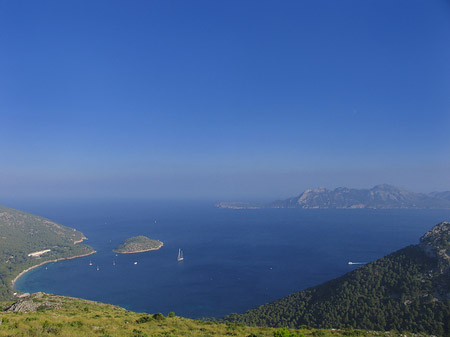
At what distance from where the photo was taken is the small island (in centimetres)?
10831

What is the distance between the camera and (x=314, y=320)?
3728cm

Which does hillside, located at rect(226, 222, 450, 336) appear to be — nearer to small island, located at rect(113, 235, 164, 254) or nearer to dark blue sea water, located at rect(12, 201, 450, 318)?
→ dark blue sea water, located at rect(12, 201, 450, 318)

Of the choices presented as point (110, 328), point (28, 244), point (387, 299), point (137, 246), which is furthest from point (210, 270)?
point (28, 244)

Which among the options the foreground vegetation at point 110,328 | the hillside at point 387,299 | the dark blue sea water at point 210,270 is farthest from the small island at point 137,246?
the foreground vegetation at point 110,328

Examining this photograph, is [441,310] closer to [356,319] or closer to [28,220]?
[356,319]

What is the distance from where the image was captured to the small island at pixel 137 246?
4264 inches

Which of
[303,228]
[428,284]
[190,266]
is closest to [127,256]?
[190,266]

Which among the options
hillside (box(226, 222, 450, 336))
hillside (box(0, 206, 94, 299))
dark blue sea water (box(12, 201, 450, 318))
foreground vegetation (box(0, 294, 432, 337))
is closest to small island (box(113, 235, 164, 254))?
dark blue sea water (box(12, 201, 450, 318))

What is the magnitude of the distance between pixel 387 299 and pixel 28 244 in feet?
421

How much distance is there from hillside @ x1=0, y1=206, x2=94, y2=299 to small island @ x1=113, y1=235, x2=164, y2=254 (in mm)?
12265

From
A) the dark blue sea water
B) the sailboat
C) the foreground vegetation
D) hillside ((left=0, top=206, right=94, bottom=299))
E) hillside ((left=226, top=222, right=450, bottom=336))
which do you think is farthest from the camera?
the sailboat

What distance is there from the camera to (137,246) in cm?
11181

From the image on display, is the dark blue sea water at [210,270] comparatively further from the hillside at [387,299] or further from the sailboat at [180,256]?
the hillside at [387,299]

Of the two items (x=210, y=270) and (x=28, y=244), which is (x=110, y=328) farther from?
(x=28, y=244)
